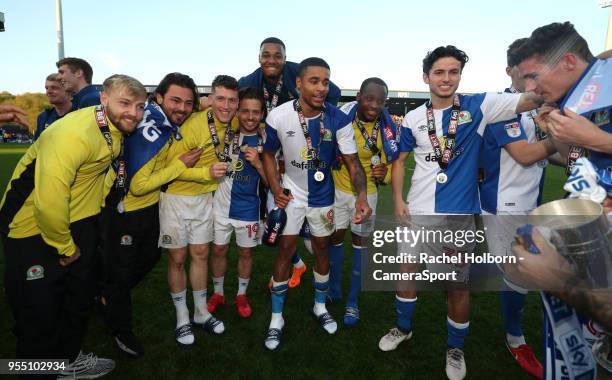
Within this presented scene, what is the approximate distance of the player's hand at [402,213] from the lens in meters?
3.07

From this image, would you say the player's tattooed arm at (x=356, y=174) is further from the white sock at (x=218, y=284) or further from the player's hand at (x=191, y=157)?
the white sock at (x=218, y=284)

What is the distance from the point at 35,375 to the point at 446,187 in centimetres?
323

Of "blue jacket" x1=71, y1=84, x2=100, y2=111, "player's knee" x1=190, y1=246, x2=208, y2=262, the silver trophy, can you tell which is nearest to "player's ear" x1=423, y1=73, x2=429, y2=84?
the silver trophy

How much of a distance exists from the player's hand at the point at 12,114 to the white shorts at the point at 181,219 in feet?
3.95

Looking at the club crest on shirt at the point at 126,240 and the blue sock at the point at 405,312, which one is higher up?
the club crest on shirt at the point at 126,240

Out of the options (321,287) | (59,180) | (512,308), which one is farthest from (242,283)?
(512,308)

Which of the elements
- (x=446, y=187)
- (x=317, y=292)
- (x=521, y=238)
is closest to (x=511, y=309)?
(x=446, y=187)

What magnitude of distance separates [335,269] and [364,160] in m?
1.32

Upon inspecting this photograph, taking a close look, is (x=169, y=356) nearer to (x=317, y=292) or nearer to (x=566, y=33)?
(x=317, y=292)

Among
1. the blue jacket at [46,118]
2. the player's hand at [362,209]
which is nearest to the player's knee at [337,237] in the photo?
the player's hand at [362,209]

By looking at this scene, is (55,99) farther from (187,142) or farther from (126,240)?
(126,240)

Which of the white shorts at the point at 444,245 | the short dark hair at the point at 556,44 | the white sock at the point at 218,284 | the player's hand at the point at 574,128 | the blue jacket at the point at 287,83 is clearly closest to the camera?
the player's hand at the point at 574,128

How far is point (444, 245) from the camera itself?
3.01 meters

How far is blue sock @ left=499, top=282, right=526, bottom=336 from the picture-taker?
3166mm
